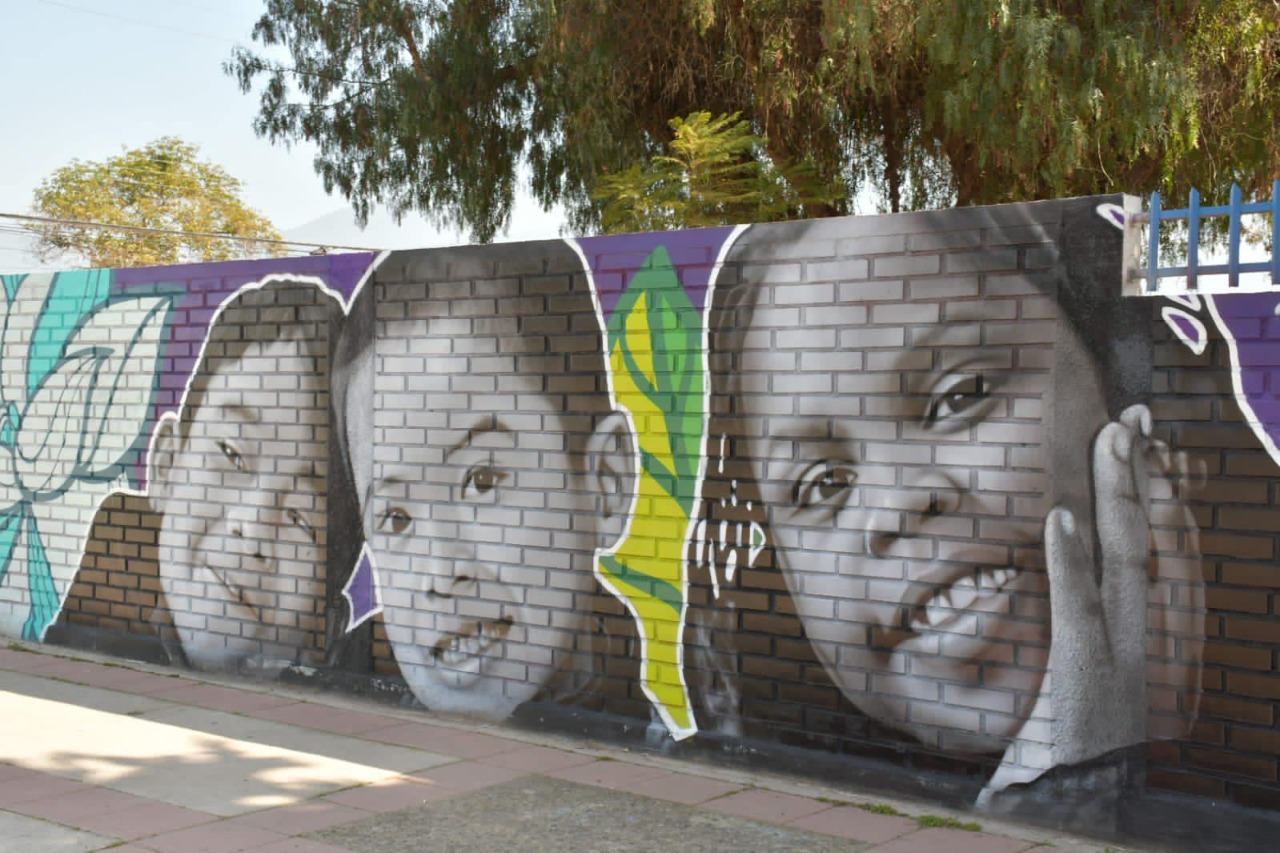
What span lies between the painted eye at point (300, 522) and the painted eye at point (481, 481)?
1068mm

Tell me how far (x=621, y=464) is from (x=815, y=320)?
1.10 m

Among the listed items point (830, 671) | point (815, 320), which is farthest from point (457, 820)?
point (815, 320)

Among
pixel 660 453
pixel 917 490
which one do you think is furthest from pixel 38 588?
pixel 917 490

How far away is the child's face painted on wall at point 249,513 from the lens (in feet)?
22.7

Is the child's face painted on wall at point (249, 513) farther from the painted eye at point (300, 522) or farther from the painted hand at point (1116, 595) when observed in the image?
the painted hand at point (1116, 595)

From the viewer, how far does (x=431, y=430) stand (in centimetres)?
643

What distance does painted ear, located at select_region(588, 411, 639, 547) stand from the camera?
5.71 metres

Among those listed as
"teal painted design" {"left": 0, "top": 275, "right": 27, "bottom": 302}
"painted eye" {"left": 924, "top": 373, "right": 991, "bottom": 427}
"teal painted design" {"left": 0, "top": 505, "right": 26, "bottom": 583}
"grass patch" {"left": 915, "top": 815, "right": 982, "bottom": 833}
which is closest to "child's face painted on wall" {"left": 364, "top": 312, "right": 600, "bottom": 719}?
"painted eye" {"left": 924, "top": 373, "right": 991, "bottom": 427}

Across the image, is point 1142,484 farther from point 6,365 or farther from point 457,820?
point 6,365

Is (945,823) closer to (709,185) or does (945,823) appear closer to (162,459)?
(162,459)

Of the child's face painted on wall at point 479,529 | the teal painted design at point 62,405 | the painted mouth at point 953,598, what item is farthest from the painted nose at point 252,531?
the painted mouth at point 953,598

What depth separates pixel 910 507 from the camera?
4949 mm

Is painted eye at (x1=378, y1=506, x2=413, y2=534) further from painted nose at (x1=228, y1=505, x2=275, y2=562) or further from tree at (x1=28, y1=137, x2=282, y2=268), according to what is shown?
tree at (x1=28, y1=137, x2=282, y2=268)

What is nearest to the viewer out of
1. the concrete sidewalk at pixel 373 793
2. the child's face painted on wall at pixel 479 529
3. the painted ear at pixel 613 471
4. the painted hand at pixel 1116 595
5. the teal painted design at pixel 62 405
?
the painted hand at pixel 1116 595
